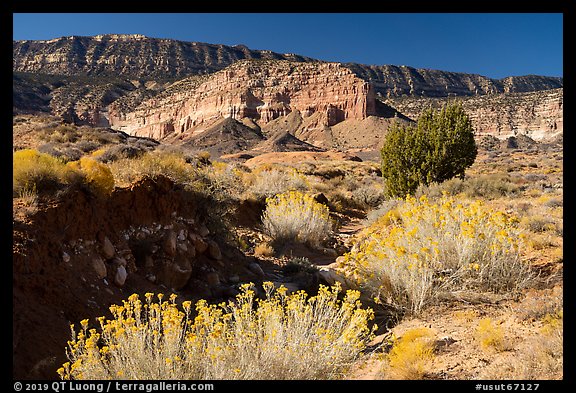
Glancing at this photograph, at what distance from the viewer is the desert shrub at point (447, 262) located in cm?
447

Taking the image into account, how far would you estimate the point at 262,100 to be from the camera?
9488cm

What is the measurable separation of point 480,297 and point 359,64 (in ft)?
598

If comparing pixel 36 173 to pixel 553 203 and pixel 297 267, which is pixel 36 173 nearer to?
pixel 297 267

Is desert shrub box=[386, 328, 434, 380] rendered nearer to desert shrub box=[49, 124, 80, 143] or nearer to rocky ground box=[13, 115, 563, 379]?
rocky ground box=[13, 115, 563, 379]

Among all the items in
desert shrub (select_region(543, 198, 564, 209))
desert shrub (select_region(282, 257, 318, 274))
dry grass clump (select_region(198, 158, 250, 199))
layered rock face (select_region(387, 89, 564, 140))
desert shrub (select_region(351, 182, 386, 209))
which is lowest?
desert shrub (select_region(282, 257, 318, 274))

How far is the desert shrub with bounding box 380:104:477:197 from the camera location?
13320 mm

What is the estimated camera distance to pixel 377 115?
89938 millimetres

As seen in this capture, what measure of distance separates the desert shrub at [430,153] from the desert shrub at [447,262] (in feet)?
27.1

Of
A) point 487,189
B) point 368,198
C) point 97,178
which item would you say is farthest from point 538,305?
point 368,198

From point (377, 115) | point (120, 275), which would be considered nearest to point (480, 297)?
point (120, 275)

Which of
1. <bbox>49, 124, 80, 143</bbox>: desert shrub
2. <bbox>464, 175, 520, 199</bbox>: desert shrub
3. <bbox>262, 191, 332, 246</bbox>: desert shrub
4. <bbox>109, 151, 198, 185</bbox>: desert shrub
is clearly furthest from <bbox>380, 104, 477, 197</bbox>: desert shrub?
<bbox>49, 124, 80, 143</bbox>: desert shrub

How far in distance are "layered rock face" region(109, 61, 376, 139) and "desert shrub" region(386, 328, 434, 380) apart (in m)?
88.5

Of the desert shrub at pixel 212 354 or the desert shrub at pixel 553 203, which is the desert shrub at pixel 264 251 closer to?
the desert shrub at pixel 212 354

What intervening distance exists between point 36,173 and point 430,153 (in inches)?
491
